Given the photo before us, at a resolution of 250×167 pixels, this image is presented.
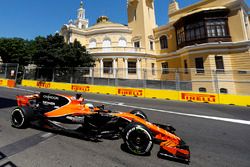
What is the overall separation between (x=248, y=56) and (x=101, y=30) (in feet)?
81.0

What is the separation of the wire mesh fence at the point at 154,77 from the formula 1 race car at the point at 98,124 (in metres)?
8.26

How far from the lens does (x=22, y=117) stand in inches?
171

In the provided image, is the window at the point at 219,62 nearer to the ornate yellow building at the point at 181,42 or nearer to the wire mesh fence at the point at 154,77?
the ornate yellow building at the point at 181,42

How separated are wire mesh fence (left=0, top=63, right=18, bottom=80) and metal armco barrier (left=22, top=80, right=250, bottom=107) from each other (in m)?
1.59

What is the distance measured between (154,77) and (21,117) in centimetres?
1110

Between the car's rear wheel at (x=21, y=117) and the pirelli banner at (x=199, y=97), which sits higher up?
the pirelli banner at (x=199, y=97)

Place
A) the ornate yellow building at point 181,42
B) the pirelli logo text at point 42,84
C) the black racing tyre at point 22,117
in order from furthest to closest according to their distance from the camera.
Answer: the pirelli logo text at point 42,84 < the ornate yellow building at point 181,42 < the black racing tyre at point 22,117

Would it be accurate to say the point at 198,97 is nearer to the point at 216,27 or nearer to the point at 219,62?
the point at 219,62

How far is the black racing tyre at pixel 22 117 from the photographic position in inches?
170

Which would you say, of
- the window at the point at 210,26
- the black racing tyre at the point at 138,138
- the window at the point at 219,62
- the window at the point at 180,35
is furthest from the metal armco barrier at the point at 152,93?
the window at the point at 180,35

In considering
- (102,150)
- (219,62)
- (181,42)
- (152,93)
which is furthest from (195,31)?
(102,150)

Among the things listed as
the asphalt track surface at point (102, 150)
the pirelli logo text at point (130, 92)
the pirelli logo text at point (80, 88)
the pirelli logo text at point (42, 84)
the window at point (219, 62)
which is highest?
the window at point (219, 62)

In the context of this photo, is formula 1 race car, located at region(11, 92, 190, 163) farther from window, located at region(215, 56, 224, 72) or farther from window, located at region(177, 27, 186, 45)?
window, located at region(177, 27, 186, 45)

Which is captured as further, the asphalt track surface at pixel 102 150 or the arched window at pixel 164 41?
the arched window at pixel 164 41
